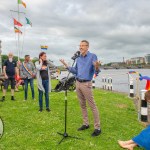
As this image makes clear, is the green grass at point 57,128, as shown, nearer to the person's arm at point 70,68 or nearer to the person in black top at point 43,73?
the person in black top at point 43,73

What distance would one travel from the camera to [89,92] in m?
7.18

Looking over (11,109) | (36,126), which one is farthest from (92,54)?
(11,109)

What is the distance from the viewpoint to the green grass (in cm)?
649

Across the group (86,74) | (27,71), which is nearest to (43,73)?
(27,71)

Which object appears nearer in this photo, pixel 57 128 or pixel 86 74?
pixel 86 74

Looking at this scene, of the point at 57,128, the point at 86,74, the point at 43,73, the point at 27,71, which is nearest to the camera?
the point at 86,74

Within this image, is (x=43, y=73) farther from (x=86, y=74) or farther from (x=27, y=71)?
(x=86, y=74)

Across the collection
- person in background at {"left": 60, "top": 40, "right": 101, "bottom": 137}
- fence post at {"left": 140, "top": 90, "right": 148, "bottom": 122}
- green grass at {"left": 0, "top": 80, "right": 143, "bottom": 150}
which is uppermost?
person in background at {"left": 60, "top": 40, "right": 101, "bottom": 137}

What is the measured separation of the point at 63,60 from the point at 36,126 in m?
2.25

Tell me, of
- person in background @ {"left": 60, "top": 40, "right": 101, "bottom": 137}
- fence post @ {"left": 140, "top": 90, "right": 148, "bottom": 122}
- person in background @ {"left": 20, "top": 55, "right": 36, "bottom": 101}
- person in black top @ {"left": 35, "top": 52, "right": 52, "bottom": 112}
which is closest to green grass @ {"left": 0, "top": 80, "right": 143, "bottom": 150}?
fence post @ {"left": 140, "top": 90, "right": 148, "bottom": 122}

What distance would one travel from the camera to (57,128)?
7.88 m

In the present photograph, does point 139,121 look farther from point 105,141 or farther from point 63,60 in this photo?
point 63,60

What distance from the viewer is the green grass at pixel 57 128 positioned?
21.3 feet

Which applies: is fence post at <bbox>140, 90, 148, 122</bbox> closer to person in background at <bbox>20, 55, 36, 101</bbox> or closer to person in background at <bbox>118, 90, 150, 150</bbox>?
person in background at <bbox>118, 90, 150, 150</bbox>
